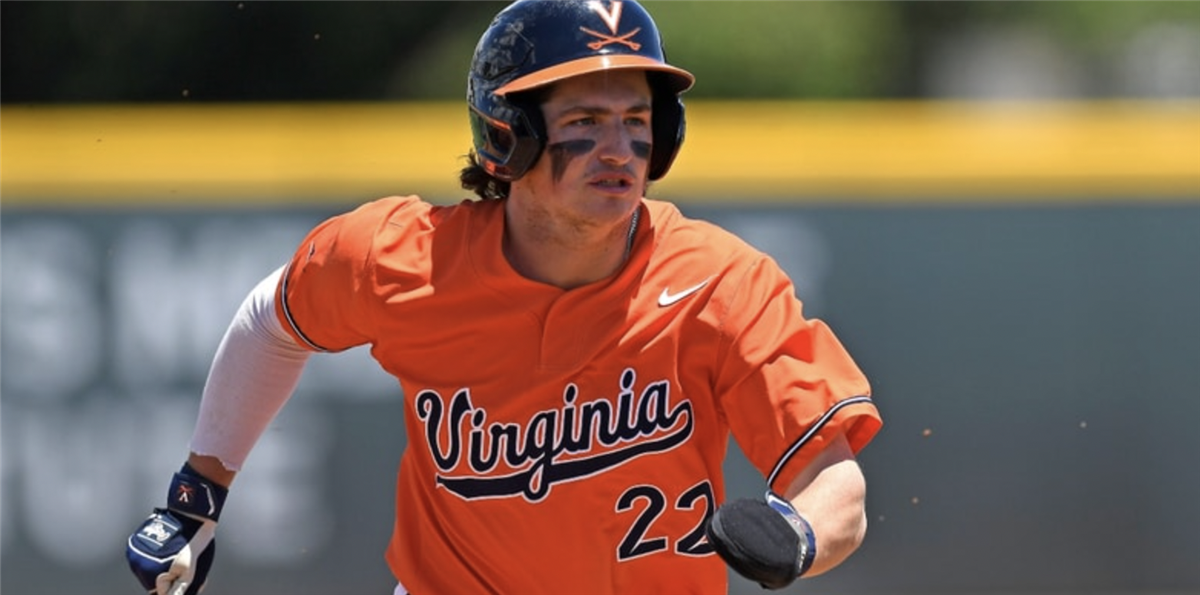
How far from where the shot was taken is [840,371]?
10.9ft

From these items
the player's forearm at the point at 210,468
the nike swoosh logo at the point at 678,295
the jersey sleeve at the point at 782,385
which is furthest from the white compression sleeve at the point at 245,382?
the jersey sleeve at the point at 782,385

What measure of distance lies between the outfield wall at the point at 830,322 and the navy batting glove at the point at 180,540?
289 cm

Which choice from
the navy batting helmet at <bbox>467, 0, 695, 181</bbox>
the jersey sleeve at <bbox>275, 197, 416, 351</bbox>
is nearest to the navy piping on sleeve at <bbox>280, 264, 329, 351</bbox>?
the jersey sleeve at <bbox>275, 197, 416, 351</bbox>

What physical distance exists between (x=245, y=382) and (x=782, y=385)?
118 centimetres

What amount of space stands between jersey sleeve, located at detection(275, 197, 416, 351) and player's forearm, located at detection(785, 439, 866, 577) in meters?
0.91

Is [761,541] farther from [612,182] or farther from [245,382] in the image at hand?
[245,382]

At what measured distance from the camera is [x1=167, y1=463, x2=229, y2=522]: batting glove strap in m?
3.79

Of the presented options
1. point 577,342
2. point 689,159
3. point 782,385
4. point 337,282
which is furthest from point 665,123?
point 689,159

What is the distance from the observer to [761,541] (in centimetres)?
293

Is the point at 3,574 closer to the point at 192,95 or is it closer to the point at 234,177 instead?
the point at 234,177

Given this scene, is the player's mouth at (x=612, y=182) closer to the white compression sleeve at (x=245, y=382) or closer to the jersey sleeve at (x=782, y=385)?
Result: the jersey sleeve at (x=782, y=385)

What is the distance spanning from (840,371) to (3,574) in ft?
14.1

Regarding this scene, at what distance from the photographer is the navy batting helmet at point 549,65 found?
11.2 ft

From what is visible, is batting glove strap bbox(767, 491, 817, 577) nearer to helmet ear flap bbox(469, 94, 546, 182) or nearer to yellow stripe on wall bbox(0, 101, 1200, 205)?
helmet ear flap bbox(469, 94, 546, 182)
